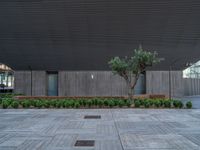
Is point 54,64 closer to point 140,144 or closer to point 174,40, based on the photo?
point 174,40

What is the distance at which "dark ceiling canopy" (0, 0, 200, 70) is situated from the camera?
101ft

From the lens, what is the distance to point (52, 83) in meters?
43.3

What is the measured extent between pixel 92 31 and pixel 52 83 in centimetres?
1150

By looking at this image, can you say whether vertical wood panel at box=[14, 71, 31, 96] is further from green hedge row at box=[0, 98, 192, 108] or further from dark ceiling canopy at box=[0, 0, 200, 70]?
green hedge row at box=[0, 98, 192, 108]

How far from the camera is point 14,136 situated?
11.9m

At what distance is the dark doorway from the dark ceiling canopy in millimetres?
1732

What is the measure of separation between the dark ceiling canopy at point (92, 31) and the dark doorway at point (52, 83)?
1732 mm

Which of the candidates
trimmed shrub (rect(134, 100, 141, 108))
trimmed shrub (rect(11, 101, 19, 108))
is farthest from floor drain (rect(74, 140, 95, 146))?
trimmed shrub (rect(11, 101, 19, 108))

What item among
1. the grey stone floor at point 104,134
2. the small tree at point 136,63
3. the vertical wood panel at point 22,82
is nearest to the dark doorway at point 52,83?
the vertical wood panel at point 22,82

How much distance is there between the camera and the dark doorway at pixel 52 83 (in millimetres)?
42969

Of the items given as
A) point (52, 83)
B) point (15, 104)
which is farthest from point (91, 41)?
point (15, 104)

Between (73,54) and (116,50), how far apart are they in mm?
4693

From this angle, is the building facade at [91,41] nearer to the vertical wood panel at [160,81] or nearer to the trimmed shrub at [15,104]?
the vertical wood panel at [160,81]

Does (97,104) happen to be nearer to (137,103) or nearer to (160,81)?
(137,103)
